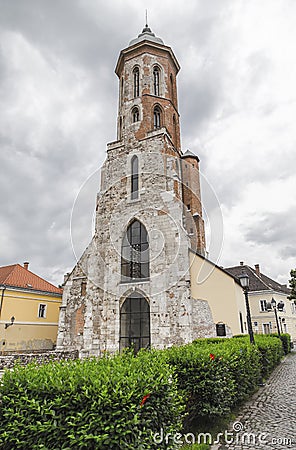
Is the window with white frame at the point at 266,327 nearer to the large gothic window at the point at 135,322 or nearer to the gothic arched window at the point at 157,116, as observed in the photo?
the large gothic window at the point at 135,322

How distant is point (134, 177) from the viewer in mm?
20625

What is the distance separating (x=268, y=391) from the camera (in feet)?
29.0

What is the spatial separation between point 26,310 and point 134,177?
14082mm

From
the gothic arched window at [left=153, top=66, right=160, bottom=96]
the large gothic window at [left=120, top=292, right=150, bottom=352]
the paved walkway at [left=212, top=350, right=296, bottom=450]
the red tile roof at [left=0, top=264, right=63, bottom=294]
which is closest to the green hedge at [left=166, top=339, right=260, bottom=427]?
the paved walkway at [left=212, top=350, right=296, bottom=450]

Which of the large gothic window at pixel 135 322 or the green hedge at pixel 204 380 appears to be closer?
the green hedge at pixel 204 380

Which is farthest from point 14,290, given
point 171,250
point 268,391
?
point 268,391

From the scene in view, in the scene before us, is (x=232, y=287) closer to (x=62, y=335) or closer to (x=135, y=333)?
(x=135, y=333)

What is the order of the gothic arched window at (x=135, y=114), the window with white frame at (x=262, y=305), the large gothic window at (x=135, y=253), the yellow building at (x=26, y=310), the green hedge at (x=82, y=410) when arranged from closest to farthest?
the green hedge at (x=82, y=410)
the large gothic window at (x=135, y=253)
the yellow building at (x=26, y=310)
the gothic arched window at (x=135, y=114)
the window with white frame at (x=262, y=305)

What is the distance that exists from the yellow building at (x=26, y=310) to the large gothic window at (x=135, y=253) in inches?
414

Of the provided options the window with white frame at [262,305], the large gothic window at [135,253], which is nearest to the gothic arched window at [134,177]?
the large gothic window at [135,253]

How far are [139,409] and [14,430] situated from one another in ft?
4.11

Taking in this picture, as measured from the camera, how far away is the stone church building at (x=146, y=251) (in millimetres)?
16500

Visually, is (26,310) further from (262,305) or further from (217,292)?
(262,305)

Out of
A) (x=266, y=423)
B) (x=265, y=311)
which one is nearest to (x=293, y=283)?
(x=265, y=311)
